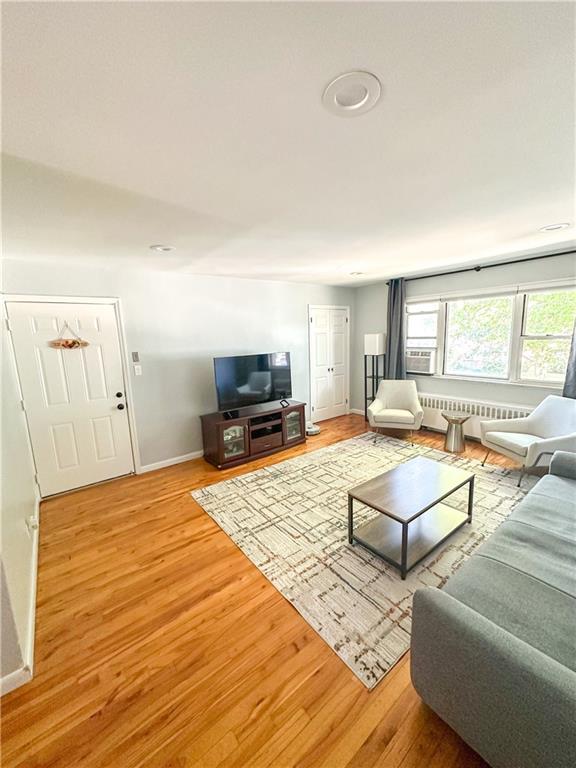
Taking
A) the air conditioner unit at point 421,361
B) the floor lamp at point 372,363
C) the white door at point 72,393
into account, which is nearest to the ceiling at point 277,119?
the white door at point 72,393

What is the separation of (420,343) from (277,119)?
4199mm

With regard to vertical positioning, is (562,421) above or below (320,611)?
above

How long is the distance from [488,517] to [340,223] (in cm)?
264

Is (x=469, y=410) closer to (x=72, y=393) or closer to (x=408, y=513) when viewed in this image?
(x=408, y=513)

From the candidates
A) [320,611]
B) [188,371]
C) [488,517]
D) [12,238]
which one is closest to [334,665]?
[320,611]

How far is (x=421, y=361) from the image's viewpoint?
4719 millimetres

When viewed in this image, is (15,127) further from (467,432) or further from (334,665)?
(467,432)

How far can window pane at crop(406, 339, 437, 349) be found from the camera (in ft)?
14.9

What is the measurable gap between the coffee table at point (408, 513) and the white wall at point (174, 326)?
2467 millimetres

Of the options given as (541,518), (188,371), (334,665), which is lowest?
(334,665)

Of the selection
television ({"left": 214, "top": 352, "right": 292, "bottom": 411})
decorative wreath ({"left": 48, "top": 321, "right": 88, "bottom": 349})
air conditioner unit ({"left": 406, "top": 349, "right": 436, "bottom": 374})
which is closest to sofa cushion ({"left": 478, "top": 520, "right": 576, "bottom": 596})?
television ({"left": 214, "top": 352, "right": 292, "bottom": 411})

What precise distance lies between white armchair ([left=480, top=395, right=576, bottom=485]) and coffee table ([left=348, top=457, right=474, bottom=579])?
101 cm

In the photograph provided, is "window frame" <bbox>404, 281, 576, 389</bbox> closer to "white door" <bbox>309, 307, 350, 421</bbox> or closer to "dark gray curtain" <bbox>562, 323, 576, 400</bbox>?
"dark gray curtain" <bbox>562, 323, 576, 400</bbox>

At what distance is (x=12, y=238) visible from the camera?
2201 millimetres
